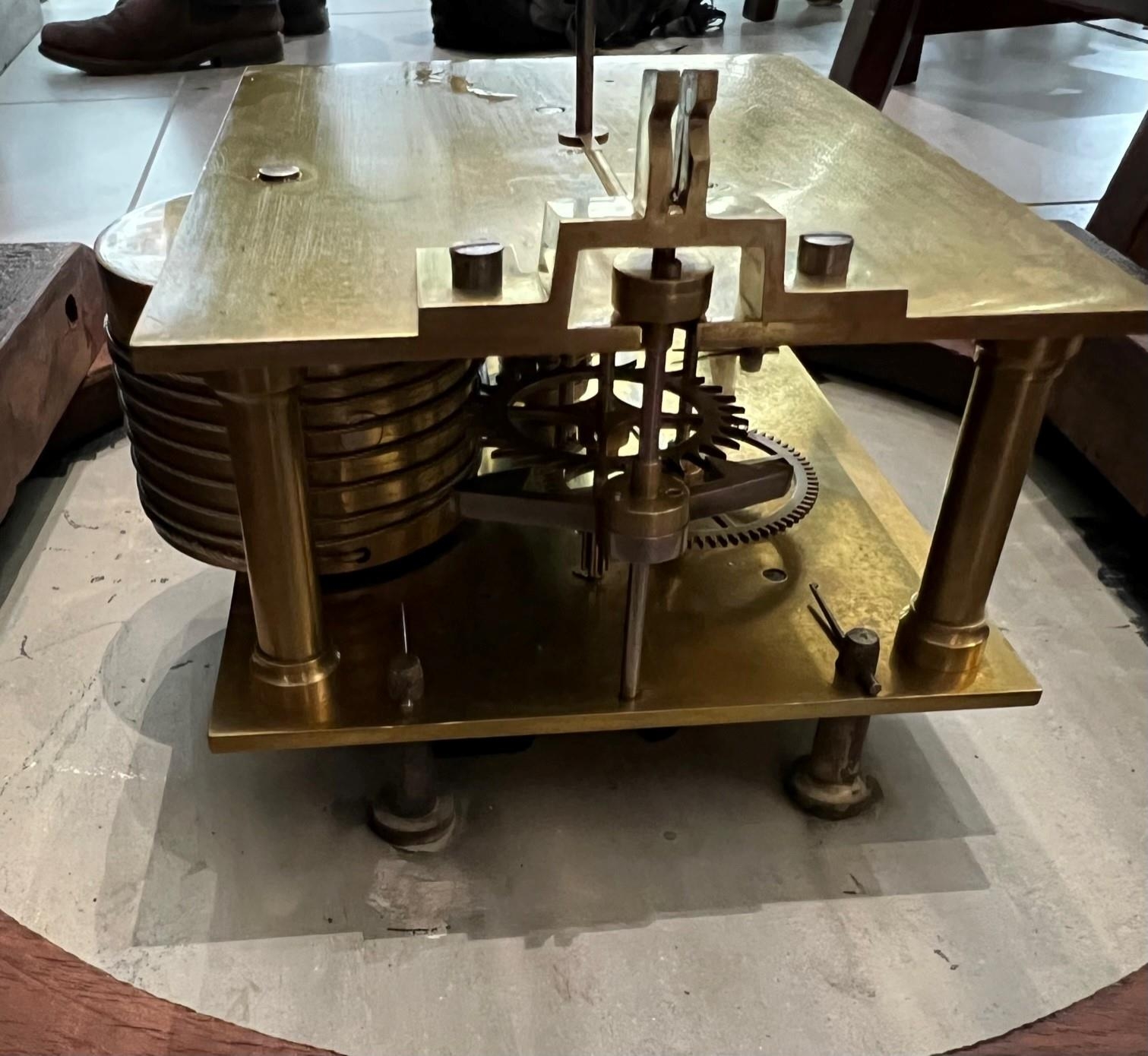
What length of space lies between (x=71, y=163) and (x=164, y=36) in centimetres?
74

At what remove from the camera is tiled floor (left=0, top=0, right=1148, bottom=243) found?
2.05m

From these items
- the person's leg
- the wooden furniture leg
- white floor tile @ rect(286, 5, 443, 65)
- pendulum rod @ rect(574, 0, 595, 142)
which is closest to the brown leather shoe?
the person's leg

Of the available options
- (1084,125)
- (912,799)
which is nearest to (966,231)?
(912,799)

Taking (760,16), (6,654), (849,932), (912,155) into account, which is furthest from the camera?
(760,16)

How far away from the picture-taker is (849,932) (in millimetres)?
870

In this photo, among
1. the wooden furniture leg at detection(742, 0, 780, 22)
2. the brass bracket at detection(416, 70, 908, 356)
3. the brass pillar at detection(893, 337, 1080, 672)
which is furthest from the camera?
the wooden furniture leg at detection(742, 0, 780, 22)

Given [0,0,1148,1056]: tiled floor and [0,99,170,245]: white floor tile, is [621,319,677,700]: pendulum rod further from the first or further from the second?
[0,99,170,245]: white floor tile

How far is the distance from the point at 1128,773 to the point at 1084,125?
1919 millimetres

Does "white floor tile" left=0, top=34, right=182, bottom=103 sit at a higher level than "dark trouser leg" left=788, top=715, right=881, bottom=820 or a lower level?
lower

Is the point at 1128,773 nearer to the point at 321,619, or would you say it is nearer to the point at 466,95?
the point at 321,619

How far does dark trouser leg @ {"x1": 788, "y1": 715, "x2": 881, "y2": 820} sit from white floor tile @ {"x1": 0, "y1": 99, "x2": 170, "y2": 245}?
4.69ft

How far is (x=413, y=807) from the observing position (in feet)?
3.01

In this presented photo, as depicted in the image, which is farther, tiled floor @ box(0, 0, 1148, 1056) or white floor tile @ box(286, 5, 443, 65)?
white floor tile @ box(286, 5, 443, 65)

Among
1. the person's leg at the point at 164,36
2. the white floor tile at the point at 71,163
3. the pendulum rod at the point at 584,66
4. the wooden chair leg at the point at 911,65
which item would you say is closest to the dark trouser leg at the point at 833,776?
the pendulum rod at the point at 584,66
